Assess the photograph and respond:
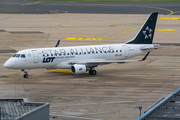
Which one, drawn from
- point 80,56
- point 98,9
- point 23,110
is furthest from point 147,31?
point 98,9

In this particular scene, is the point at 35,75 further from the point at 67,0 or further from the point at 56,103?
the point at 67,0

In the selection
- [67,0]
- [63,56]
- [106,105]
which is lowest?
[106,105]

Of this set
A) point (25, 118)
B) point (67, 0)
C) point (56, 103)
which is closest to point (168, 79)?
point (56, 103)

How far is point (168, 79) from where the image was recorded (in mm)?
51344

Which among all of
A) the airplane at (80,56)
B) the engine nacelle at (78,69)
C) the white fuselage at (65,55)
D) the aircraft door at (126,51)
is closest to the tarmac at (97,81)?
the engine nacelle at (78,69)

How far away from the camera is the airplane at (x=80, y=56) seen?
50969 mm

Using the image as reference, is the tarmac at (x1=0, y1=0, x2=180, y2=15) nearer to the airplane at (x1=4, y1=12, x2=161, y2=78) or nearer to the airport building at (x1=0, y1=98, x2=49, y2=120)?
the airplane at (x1=4, y1=12, x2=161, y2=78)

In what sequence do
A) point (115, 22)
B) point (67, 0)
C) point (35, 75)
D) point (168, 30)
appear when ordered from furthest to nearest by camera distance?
point (67, 0), point (115, 22), point (168, 30), point (35, 75)

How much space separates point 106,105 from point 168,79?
50.2 ft

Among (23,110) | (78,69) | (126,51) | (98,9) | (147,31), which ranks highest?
(98,9)

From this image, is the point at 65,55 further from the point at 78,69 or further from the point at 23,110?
the point at 23,110

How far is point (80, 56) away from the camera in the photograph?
54.0 metres

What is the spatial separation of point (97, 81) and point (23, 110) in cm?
2694

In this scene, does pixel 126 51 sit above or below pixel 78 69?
above
